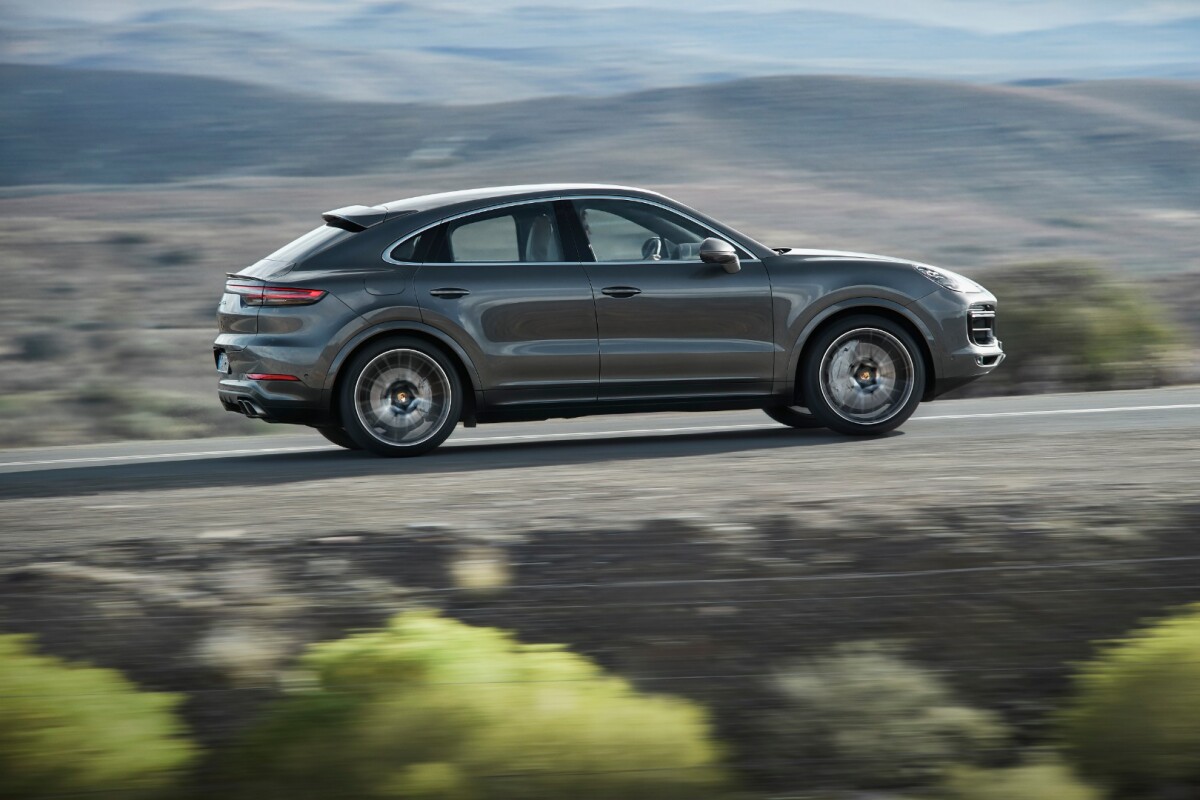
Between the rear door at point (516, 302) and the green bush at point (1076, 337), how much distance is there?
712cm

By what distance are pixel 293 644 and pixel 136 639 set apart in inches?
24.7

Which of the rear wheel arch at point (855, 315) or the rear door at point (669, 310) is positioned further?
the rear wheel arch at point (855, 315)

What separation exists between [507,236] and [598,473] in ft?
5.38

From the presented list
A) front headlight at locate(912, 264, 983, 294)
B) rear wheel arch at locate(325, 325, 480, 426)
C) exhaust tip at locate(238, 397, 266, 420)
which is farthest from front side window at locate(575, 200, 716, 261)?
exhaust tip at locate(238, 397, 266, 420)

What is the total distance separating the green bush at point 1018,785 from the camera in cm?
473

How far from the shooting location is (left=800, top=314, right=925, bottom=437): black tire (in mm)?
9995

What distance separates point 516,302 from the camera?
31.2 ft

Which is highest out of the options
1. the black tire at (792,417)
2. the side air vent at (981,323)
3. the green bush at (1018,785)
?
the side air vent at (981,323)

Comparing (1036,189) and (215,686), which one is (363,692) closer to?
(215,686)

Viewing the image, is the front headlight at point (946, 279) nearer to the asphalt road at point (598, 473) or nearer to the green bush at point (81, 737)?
the asphalt road at point (598, 473)

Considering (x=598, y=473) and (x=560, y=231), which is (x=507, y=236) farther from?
(x=598, y=473)

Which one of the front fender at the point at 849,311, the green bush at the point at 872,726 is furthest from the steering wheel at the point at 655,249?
the green bush at the point at 872,726

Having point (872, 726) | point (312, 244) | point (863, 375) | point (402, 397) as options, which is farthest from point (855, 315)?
point (872, 726)

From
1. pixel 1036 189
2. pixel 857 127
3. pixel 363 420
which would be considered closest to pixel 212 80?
pixel 857 127
